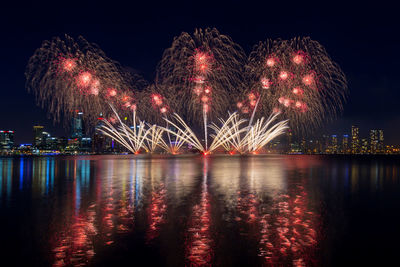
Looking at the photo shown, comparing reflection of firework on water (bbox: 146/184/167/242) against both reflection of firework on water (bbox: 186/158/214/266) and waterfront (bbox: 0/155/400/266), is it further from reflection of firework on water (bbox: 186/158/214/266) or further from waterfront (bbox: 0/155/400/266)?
reflection of firework on water (bbox: 186/158/214/266)

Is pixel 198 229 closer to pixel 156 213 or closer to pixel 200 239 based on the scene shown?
pixel 200 239

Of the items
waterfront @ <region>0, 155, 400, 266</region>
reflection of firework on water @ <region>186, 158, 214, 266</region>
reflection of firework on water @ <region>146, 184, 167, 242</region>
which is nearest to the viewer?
reflection of firework on water @ <region>186, 158, 214, 266</region>

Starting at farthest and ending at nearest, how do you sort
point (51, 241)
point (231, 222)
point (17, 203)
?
1. point (17, 203)
2. point (231, 222)
3. point (51, 241)

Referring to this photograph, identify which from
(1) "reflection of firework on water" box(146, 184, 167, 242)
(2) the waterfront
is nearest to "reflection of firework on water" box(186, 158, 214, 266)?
(2) the waterfront

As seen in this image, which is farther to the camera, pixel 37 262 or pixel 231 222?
pixel 231 222

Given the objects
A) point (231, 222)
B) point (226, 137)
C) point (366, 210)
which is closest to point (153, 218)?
point (231, 222)

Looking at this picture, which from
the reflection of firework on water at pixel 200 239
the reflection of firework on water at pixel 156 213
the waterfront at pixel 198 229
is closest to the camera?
the reflection of firework on water at pixel 200 239

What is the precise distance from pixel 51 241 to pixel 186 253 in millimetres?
3249

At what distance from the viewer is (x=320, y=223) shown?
996 cm

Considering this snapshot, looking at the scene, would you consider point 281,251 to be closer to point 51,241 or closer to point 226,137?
point 51,241

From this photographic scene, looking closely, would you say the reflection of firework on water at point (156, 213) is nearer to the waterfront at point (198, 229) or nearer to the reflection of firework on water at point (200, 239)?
the waterfront at point (198, 229)

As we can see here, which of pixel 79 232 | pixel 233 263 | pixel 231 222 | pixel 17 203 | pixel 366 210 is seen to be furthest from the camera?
pixel 17 203

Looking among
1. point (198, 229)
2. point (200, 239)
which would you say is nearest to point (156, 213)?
point (198, 229)

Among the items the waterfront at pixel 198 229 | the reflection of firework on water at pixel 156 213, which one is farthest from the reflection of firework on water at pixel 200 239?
the reflection of firework on water at pixel 156 213
